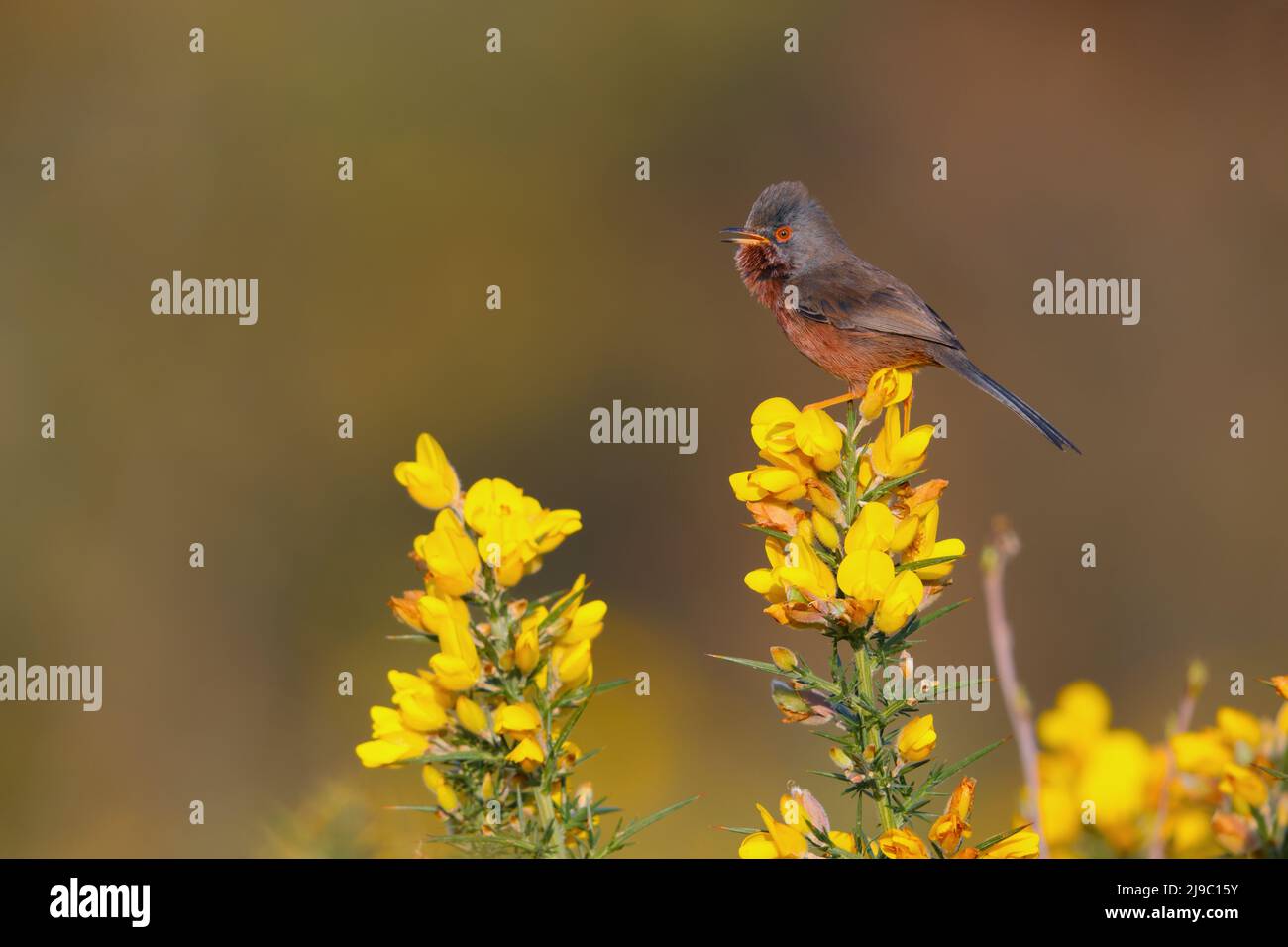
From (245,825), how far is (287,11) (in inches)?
214

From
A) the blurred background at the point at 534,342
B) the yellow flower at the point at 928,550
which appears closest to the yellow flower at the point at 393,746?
the yellow flower at the point at 928,550

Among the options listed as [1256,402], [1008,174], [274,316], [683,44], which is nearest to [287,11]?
[274,316]

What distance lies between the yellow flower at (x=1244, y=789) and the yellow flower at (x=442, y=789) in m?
1.06

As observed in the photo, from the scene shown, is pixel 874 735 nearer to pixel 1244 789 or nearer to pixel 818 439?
pixel 818 439

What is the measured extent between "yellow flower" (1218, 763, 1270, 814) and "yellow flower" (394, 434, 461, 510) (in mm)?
1160

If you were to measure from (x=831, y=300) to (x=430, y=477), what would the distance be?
7.35ft

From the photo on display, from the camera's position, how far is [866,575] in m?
1.57

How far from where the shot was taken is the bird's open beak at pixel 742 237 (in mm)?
3828

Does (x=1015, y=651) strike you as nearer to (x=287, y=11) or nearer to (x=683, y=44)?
(x=683, y=44)

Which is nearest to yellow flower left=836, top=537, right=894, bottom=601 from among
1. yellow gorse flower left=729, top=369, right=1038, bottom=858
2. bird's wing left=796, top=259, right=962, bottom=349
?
yellow gorse flower left=729, top=369, right=1038, bottom=858

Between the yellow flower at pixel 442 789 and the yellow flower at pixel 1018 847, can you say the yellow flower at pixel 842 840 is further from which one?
the yellow flower at pixel 442 789

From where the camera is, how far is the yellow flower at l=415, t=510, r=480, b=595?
5.34ft

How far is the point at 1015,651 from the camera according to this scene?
6.75m
